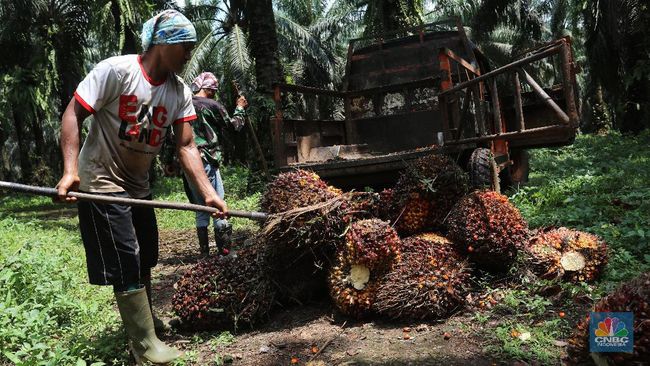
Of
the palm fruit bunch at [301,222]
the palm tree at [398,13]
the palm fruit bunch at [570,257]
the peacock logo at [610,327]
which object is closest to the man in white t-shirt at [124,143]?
the palm fruit bunch at [301,222]

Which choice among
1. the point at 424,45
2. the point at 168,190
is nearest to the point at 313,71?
the point at 168,190

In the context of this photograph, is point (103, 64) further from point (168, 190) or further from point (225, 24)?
point (225, 24)

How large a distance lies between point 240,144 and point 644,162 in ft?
53.7

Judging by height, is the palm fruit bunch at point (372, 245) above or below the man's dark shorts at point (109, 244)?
below

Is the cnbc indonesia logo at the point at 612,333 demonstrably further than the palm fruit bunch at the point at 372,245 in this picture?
No

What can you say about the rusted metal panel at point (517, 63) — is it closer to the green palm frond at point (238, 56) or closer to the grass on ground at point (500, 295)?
the grass on ground at point (500, 295)

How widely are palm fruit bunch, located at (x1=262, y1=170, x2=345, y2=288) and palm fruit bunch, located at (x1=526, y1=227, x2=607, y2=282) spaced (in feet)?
4.98

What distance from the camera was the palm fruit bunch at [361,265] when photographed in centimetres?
356

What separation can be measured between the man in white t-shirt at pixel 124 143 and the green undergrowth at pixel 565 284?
214 centimetres

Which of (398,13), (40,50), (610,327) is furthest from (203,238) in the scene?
(40,50)

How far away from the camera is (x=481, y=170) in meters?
4.51

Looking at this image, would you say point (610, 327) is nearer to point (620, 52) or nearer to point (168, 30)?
point (168, 30)

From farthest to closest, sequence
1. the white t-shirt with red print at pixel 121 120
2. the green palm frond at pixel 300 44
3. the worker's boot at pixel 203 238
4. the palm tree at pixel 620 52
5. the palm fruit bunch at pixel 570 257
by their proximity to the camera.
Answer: the green palm frond at pixel 300 44 < the palm tree at pixel 620 52 < the worker's boot at pixel 203 238 < the palm fruit bunch at pixel 570 257 < the white t-shirt with red print at pixel 121 120

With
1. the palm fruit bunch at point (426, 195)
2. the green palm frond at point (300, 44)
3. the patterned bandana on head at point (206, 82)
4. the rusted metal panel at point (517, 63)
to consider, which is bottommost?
the palm fruit bunch at point (426, 195)
